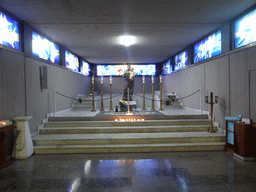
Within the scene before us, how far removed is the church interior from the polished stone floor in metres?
0.02

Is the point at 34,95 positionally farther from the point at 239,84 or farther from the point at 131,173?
the point at 239,84

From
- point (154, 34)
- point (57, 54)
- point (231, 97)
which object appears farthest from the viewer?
point (57, 54)

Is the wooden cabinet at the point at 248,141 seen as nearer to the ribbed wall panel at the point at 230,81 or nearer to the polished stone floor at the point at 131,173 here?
the polished stone floor at the point at 131,173

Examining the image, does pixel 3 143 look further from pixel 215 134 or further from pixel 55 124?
pixel 215 134

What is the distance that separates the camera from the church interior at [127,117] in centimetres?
343

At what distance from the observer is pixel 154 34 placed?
6684 millimetres

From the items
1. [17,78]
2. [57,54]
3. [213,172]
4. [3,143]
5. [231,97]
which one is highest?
[57,54]

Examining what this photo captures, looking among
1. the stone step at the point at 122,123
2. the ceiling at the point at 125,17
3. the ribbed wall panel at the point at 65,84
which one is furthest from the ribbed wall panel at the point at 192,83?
the ribbed wall panel at the point at 65,84

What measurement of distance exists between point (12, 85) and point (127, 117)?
11.3ft

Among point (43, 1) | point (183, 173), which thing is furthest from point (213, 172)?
point (43, 1)

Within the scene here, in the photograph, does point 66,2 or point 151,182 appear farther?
point 66,2

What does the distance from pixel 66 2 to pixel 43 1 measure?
477mm

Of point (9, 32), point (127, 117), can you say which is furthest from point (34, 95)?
point (127, 117)

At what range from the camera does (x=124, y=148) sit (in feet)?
15.8
